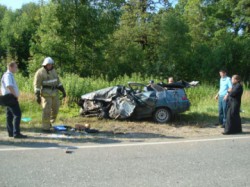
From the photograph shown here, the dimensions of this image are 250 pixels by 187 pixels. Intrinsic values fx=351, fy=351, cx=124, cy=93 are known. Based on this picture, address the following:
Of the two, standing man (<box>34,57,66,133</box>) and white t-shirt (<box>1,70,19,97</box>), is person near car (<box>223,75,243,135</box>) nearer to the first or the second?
standing man (<box>34,57,66,133</box>)

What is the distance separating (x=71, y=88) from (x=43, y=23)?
9457mm

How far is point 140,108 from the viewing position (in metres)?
10.5

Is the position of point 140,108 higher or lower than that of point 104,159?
higher

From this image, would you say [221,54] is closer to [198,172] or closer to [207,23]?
[207,23]

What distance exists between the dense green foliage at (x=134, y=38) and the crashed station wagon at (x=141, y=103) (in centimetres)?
870

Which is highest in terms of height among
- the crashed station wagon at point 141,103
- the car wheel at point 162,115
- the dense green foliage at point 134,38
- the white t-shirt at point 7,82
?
the dense green foliage at point 134,38

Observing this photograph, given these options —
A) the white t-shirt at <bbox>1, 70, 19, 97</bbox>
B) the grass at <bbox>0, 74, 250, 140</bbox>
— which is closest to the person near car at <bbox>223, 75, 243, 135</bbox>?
the grass at <bbox>0, 74, 250, 140</bbox>

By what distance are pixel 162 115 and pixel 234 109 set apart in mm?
2209

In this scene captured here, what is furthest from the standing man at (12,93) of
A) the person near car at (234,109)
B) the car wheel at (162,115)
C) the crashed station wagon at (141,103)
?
the person near car at (234,109)

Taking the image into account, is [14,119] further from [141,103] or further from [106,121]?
[141,103]

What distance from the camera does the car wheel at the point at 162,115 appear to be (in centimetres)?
1052

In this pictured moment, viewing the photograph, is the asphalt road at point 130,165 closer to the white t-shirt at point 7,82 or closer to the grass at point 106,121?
the white t-shirt at point 7,82

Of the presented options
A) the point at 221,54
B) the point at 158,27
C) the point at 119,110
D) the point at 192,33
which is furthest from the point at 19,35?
the point at 119,110

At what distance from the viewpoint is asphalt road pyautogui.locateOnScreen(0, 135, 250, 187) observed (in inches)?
198
